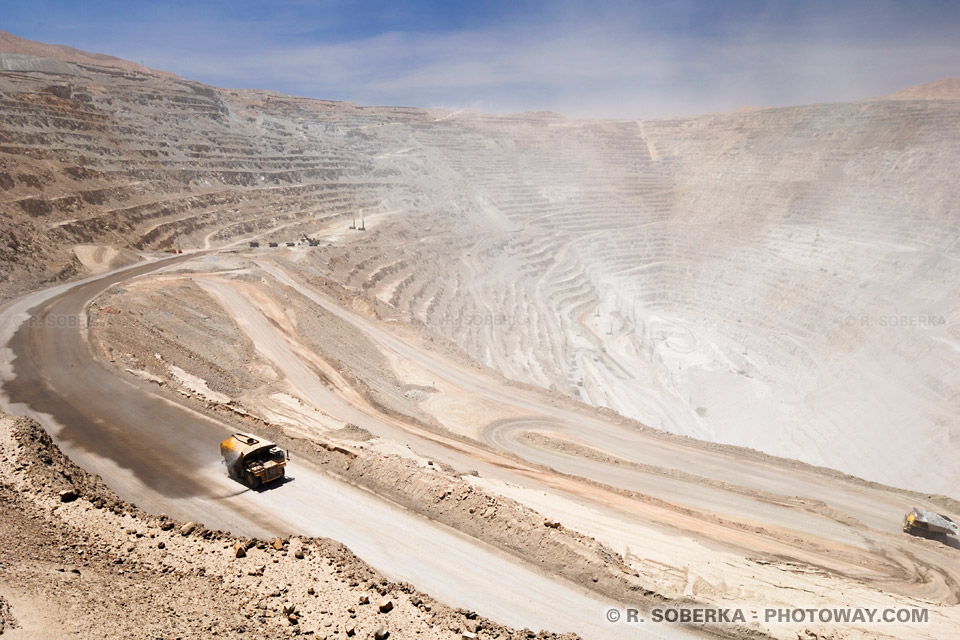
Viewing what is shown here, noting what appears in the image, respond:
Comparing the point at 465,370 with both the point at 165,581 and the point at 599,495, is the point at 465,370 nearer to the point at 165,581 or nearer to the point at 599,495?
the point at 599,495

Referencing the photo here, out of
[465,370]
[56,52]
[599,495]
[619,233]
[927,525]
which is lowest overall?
[927,525]

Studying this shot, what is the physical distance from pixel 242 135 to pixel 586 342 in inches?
2061

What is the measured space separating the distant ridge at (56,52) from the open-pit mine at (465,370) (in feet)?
173

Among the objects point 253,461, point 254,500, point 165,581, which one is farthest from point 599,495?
point 165,581

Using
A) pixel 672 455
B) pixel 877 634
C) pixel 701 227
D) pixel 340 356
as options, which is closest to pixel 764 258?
pixel 701 227

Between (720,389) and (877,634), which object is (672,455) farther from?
(720,389)

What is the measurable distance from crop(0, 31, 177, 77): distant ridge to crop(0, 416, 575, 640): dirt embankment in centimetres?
12102

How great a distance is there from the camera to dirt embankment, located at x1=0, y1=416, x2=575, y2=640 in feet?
29.9

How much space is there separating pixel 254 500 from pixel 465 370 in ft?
63.6

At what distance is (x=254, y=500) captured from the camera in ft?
47.1

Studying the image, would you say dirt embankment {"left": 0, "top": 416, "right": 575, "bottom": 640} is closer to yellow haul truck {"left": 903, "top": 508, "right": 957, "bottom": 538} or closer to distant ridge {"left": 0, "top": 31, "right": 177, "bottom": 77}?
yellow haul truck {"left": 903, "top": 508, "right": 957, "bottom": 538}

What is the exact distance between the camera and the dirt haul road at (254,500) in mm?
11977

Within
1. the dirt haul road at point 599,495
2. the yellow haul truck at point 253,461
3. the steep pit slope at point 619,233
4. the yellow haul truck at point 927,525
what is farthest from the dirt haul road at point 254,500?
the steep pit slope at point 619,233
